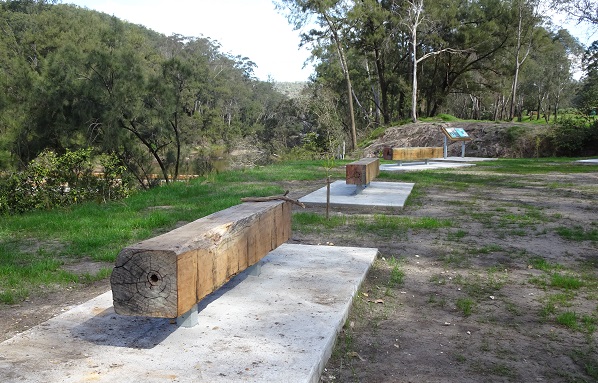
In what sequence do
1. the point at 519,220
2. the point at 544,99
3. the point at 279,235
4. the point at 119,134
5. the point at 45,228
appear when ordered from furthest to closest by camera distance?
the point at 544,99, the point at 119,134, the point at 519,220, the point at 45,228, the point at 279,235

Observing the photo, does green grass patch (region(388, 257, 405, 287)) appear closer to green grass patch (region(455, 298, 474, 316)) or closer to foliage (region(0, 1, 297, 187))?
green grass patch (region(455, 298, 474, 316))

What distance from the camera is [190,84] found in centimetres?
2450

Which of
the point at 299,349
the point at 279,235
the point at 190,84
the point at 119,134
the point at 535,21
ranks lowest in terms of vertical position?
the point at 299,349

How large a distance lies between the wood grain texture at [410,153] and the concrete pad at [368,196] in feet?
14.7

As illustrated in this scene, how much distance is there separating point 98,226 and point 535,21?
33.7 metres

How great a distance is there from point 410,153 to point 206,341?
1416 cm

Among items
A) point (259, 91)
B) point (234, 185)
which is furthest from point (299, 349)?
point (259, 91)

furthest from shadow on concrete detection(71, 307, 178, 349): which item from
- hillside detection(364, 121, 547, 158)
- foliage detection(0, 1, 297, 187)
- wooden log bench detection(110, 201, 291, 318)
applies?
hillside detection(364, 121, 547, 158)

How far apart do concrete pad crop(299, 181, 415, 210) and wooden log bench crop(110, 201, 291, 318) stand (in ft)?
17.1

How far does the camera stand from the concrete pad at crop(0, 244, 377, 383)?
2.67 meters

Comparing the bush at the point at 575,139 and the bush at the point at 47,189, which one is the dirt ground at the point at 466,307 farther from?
the bush at the point at 575,139

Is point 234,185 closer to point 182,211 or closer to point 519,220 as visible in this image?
point 182,211

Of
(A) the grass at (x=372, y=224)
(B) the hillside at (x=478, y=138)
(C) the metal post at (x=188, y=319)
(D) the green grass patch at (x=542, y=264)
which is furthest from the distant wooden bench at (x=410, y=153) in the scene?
(C) the metal post at (x=188, y=319)

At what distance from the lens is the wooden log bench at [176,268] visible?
9.02 ft
